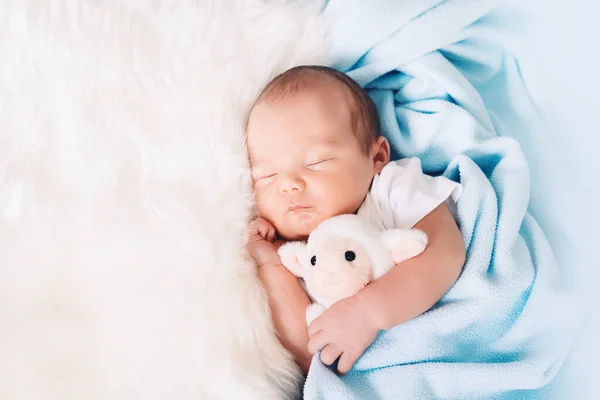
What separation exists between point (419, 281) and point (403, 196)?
0.16 metres

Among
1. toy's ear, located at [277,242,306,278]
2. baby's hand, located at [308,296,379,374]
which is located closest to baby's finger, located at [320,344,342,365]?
baby's hand, located at [308,296,379,374]

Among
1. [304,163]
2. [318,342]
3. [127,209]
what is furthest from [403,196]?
[127,209]

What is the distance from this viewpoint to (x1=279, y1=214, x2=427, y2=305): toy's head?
0.84 metres

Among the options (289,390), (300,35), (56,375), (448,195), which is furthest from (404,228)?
(56,375)

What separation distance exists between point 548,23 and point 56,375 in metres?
1.06

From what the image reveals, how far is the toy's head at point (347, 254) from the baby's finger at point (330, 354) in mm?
71

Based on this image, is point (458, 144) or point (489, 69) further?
point (489, 69)

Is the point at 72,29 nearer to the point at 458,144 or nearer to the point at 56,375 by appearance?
the point at 56,375

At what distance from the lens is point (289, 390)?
0.88m

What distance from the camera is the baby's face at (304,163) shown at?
3.12 feet

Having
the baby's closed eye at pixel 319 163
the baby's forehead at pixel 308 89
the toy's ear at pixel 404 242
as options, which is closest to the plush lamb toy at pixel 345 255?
the toy's ear at pixel 404 242

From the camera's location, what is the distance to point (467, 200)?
38.4 inches

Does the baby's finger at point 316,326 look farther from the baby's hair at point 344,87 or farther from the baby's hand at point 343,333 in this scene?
the baby's hair at point 344,87

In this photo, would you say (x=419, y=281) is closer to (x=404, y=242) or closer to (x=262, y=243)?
(x=404, y=242)
